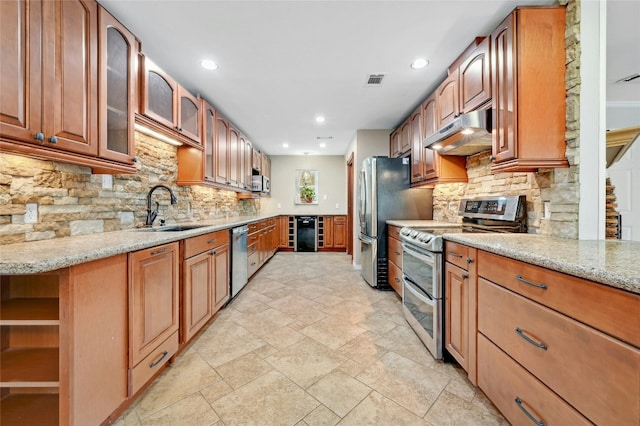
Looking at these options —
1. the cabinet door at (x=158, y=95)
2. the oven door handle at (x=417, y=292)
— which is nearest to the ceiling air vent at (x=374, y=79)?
the cabinet door at (x=158, y=95)

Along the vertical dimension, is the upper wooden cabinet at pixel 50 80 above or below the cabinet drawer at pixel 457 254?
above

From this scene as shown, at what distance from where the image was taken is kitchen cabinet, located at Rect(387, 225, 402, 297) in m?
3.01

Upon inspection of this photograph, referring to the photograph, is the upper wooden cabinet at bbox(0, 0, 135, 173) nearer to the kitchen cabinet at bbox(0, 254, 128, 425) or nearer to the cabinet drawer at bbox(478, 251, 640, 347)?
the kitchen cabinet at bbox(0, 254, 128, 425)

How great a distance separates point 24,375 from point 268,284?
2.67 m

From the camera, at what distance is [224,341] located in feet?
6.98

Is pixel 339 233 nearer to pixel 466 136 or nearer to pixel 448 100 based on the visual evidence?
pixel 448 100

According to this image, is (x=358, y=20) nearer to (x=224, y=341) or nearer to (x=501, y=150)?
(x=501, y=150)

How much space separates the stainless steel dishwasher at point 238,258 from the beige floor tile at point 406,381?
1859 millimetres

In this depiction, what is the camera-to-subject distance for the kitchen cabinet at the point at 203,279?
76.7 inches

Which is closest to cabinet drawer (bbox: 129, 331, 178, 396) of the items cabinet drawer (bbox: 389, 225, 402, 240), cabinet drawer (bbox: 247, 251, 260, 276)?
cabinet drawer (bbox: 247, 251, 260, 276)

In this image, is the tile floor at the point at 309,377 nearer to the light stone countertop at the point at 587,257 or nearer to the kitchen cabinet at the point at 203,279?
the kitchen cabinet at the point at 203,279

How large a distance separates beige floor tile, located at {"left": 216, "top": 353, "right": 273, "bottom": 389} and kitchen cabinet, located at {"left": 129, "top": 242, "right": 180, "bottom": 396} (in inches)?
15.6

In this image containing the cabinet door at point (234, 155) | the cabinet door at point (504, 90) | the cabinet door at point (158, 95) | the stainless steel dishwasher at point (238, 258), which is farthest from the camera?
the cabinet door at point (234, 155)

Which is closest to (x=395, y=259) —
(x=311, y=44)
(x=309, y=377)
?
(x=309, y=377)
